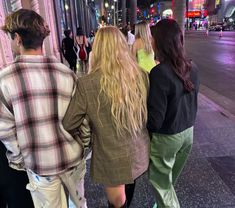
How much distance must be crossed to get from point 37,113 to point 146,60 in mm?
2474

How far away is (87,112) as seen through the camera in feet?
5.42

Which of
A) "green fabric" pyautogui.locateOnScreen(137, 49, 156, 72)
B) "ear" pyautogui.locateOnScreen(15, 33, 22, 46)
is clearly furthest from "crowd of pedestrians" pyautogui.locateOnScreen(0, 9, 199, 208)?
"green fabric" pyautogui.locateOnScreen(137, 49, 156, 72)

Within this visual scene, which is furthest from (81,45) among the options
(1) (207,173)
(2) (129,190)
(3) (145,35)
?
(2) (129,190)

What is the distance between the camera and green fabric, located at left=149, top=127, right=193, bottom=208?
2.03m

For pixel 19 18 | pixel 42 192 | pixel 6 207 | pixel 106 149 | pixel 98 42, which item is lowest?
pixel 6 207

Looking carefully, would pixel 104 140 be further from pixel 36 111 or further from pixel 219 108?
pixel 219 108

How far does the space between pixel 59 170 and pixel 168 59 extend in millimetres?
1144

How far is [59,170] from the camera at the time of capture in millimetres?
1703

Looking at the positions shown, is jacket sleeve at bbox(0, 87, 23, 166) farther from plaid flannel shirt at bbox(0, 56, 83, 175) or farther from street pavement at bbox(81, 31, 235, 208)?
street pavement at bbox(81, 31, 235, 208)

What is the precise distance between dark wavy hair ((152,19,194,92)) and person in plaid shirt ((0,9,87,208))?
733 millimetres

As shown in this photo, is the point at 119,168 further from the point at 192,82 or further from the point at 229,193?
the point at 229,193

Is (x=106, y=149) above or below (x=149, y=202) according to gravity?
above

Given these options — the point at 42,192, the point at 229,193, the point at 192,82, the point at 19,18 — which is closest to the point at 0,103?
the point at 19,18

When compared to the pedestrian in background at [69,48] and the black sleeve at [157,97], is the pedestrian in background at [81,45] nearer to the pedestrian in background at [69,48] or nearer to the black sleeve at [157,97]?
the pedestrian in background at [69,48]
